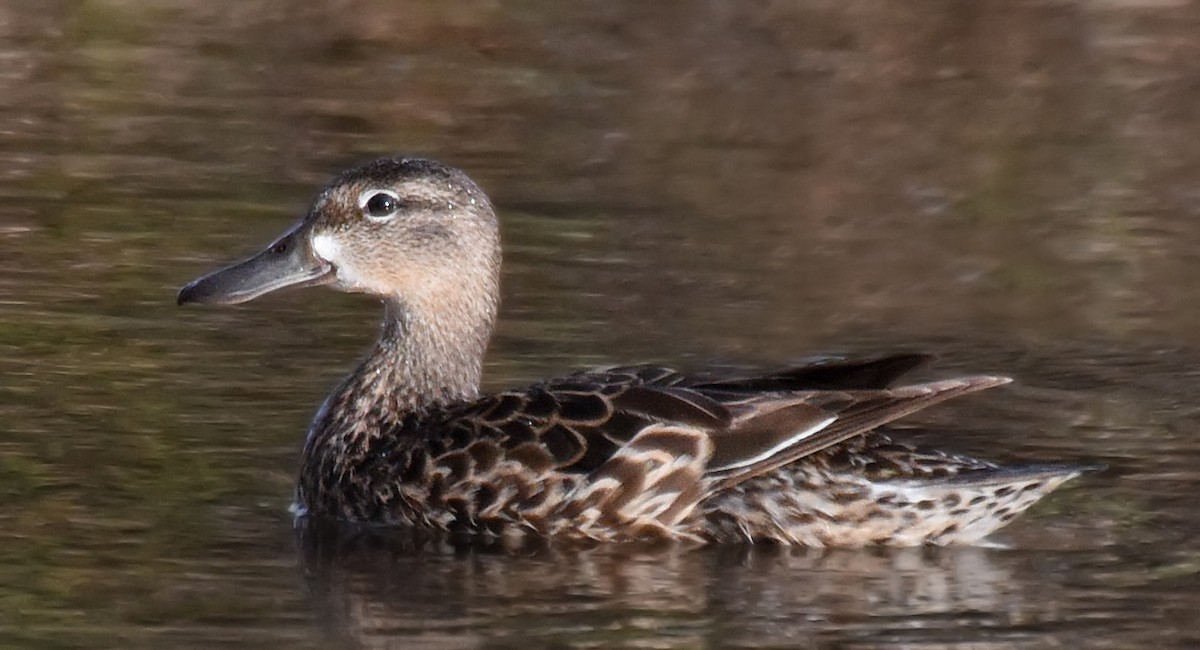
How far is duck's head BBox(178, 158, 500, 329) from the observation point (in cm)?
877

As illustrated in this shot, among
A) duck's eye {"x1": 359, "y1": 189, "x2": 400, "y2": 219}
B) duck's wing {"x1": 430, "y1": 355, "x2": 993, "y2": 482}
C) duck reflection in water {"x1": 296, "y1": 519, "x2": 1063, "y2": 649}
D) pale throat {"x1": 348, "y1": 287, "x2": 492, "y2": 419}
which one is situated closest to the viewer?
duck reflection in water {"x1": 296, "y1": 519, "x2": 1063, "y2": 649}

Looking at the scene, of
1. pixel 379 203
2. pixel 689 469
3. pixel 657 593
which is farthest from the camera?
pixel 379 203

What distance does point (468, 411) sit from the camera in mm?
8266

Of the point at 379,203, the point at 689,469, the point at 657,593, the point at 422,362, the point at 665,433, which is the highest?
the point at 379,203

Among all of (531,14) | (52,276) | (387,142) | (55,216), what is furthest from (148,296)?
(531,14)

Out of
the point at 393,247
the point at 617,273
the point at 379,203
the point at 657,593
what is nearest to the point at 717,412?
the point at 657,593

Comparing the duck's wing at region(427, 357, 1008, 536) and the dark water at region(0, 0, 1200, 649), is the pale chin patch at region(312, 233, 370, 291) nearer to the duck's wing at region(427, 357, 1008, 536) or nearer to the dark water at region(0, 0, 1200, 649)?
the dark water at region(0, 0, 1200, 649)

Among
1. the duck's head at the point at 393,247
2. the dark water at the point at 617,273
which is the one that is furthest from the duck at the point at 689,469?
the duck's head at the point at 393,247

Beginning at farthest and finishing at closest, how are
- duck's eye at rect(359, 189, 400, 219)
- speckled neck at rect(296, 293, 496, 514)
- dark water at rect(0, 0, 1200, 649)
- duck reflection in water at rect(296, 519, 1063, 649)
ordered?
1. duck's eye at rect(359, 189, 400, 219)
2. speckled neck at rect(296, 293, 496, 514)
3. dark water at rect(0, 0, 1200, 649)
4. duck reflection in water at rect(296, 519, 1063, 649)

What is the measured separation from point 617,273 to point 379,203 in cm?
229

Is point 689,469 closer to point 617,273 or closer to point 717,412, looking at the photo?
point 717,412

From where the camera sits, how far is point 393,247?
8797mm

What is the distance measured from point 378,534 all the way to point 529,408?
2.06 feet

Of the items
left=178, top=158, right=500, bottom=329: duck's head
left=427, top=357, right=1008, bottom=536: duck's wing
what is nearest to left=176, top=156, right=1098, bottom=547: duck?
left=427, top=357, right=1008, bottom=536: duck's wing
